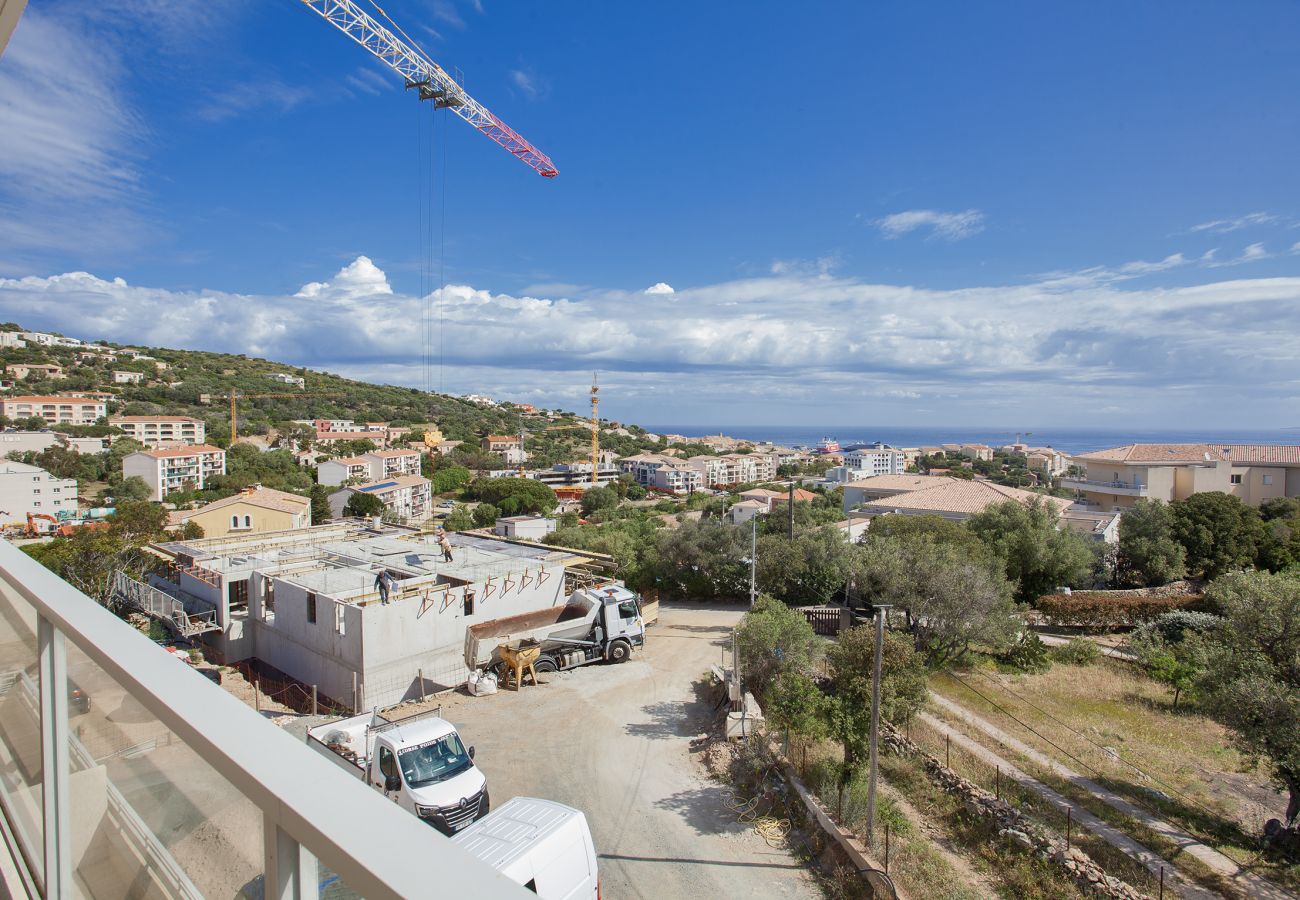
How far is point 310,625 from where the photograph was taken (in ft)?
50.3

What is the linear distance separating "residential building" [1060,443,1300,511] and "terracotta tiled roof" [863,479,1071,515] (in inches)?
129

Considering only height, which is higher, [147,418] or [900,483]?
[147,418]

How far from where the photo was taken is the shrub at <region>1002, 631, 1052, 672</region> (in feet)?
62.6

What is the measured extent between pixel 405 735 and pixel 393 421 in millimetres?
104774

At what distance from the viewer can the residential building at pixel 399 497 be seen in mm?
54406

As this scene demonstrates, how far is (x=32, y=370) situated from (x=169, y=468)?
48852 millimetres

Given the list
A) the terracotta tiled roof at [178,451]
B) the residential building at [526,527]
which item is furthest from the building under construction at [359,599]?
the terracotta tiled roof at [178,451]

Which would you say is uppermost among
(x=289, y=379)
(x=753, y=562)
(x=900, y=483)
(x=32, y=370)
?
(x=289, y=379)

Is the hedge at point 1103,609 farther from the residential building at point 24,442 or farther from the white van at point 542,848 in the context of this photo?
the residential building at point 24,442

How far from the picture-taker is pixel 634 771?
1173 cm

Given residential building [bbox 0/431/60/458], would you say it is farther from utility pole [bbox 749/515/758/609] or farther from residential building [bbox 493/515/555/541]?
utility pole [bbox 749/515/758/609]

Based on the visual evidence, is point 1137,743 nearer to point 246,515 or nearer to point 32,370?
point 246,515

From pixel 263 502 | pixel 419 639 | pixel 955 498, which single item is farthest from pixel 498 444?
pixel 419 639

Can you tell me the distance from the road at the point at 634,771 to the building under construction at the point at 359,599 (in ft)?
4.97
